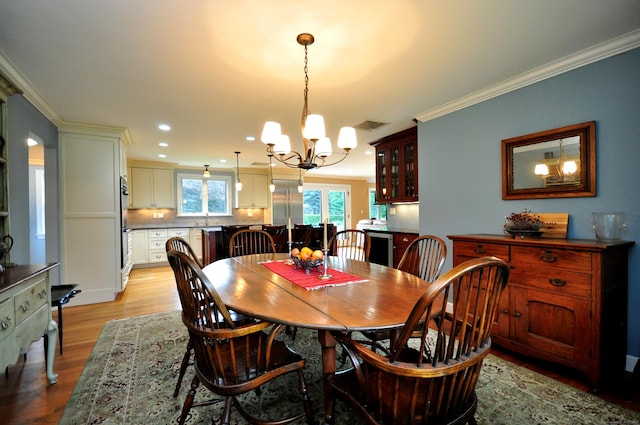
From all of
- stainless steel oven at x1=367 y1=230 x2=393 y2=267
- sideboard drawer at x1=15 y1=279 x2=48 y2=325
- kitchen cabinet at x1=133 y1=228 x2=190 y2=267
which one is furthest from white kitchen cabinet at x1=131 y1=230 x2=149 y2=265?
stainless steel oven at x1=367 y1=230 x2=393 y2=267

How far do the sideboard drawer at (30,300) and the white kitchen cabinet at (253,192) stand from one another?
5628 millimetres

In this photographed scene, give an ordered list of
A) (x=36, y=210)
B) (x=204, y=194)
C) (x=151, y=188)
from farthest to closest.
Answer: (x=204, y=194) < (x=151, y=188) < (x=36, y=210)

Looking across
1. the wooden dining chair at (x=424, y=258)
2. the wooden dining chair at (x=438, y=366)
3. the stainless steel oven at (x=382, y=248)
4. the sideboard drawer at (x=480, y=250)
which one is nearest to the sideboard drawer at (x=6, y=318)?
the wooden dining chair at (x=438, y=366)

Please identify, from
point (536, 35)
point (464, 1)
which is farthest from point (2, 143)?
point (536, 35)

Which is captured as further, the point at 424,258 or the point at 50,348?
the point at 424,258

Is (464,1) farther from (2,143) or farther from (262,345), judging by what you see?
(2,143)

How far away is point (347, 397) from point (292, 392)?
908 mm

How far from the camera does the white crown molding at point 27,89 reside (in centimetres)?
230

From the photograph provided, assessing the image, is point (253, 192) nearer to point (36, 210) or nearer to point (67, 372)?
point (36, 210)

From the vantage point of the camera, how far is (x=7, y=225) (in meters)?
2.17

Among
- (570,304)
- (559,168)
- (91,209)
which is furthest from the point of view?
(91,209)

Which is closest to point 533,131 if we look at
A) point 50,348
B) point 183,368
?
point 183,368

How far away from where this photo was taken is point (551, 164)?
8.30ft

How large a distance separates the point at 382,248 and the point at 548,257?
2.60 metres
